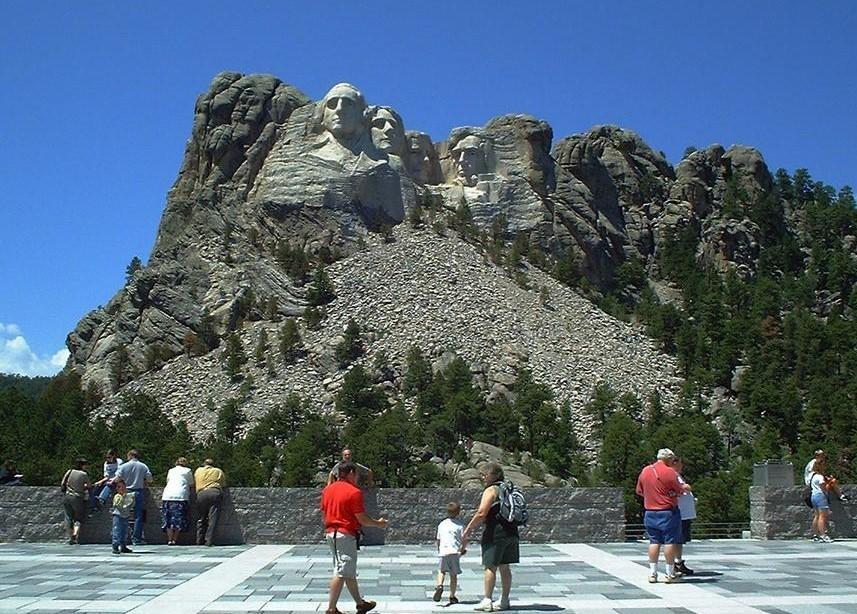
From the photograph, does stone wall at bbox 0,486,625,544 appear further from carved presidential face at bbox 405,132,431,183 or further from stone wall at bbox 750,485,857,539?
carved presidential face at bbox 405,132,431,183

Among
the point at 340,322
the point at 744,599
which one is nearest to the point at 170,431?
the point at 340,322

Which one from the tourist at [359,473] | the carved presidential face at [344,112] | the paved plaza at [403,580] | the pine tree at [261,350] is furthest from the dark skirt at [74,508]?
the carved presidential face at [344,112]

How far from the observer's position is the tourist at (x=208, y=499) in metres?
18.3

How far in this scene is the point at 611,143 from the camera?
386ft

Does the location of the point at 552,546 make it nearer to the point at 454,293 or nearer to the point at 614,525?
the point at 614,525

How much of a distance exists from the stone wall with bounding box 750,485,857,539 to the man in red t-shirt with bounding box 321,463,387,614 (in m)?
11.0

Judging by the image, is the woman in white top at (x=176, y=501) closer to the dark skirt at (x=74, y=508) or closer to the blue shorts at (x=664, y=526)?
the dark skirt at (x=74, y=508)

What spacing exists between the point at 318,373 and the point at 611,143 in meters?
61.2

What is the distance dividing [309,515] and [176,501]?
253 cm

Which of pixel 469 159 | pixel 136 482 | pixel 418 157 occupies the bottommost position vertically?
pixel 136 482

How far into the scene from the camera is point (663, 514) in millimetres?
12930

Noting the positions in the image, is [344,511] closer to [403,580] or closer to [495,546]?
[495,546]

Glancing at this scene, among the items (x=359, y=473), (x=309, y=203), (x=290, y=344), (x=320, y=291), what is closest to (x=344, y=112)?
(x=309, y=203)

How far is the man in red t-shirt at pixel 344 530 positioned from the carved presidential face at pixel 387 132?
3204 inches
